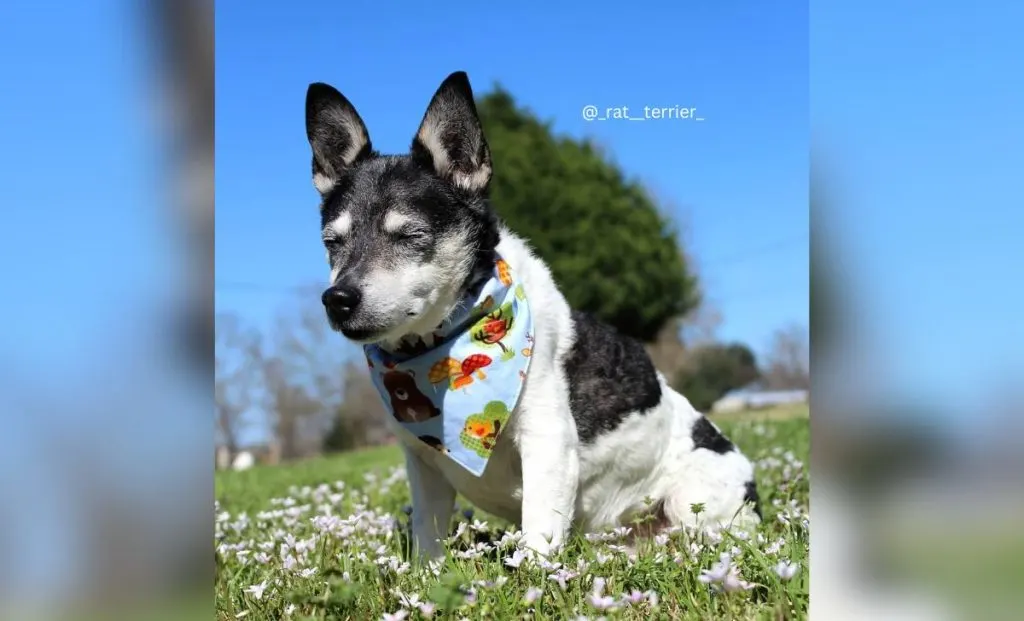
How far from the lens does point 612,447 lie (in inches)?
149

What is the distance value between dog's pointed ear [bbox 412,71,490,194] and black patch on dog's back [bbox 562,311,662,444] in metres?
0.90

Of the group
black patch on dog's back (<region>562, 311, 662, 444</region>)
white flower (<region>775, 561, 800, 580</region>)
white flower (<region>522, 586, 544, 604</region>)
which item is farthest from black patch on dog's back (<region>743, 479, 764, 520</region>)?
white flower (<region>522, 586, 544, 604</region>)

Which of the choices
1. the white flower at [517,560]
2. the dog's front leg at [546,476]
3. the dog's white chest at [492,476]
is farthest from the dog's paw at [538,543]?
the dog's white chest at [492,476]

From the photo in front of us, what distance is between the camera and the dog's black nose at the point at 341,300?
2982 millimetres

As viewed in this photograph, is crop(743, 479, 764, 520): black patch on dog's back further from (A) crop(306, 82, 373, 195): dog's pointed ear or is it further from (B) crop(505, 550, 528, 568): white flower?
(A) crop(306, 82, 373, 195): dog's pointed ear

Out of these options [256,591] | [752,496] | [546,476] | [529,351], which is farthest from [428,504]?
[752,496]

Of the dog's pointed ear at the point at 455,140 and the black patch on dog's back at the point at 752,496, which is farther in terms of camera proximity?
the black patch on dog's back at the point at 752,496

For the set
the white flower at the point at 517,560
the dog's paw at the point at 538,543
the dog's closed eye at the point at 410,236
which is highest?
the dog's closed eye at the point at 410,236

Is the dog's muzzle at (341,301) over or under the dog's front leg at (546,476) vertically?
over

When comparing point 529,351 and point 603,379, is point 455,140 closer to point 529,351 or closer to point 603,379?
point 529,351

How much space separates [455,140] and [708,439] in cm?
203

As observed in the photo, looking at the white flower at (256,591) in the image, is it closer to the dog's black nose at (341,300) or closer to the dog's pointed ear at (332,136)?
the dog's black nose at (341,300)
